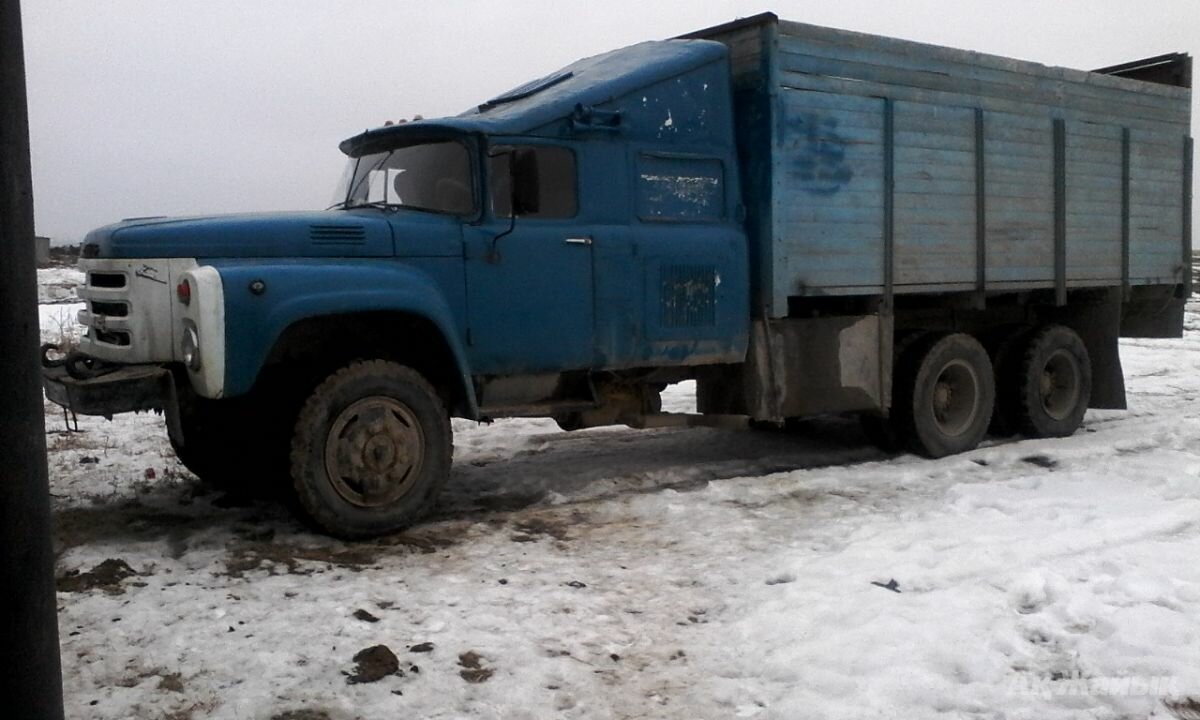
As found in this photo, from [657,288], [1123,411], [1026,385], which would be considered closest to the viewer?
[657,288]

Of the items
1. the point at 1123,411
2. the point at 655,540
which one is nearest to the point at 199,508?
the point at 655,540

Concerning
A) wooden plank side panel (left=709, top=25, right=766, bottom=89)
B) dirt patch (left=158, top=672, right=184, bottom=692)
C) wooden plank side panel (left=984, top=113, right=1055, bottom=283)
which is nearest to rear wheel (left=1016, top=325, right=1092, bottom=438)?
wooden plank side panel (left=984, top=113, right=1055, bottom=283)

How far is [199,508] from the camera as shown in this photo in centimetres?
650

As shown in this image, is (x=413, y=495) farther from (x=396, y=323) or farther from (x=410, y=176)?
(x=410, y=176)

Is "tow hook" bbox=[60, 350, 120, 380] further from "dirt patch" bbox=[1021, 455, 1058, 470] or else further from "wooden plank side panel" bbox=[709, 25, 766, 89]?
"dirt patch" bbox=[1021, 455, 1058, 470]

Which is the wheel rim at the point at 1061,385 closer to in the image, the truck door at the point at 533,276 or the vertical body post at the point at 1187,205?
the vertical body post at the point at 1187,205

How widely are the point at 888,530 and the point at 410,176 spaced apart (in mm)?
3497

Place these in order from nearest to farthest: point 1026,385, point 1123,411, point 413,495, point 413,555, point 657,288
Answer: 1. point 413,555
2. point 413,495
3. point 657,288
4. point 1026,385
5. point 1123,411

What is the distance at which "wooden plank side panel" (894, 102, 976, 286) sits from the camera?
8.15 m

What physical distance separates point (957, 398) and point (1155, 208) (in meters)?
3.06

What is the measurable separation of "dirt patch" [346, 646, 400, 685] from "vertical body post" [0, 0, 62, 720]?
161 centimetres

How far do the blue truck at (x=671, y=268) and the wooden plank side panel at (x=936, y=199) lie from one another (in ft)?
0.08

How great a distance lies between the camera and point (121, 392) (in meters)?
5.38

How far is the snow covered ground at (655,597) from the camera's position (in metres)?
3.67
